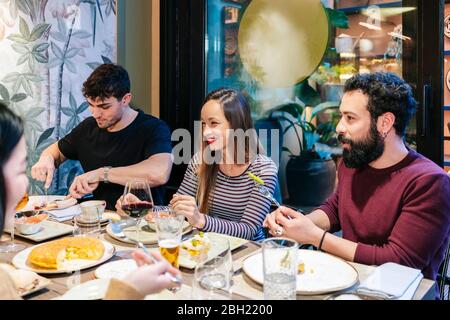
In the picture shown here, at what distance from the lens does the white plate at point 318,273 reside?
3.77ft

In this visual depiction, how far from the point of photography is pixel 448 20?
169 inches

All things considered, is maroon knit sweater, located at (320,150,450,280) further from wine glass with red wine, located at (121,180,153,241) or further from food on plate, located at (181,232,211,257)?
wine glass with red wine, located at (121,180,153,241)

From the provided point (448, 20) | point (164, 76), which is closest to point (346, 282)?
point (164, 76)

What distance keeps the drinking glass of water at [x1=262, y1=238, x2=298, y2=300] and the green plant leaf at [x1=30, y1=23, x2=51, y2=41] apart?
236cm

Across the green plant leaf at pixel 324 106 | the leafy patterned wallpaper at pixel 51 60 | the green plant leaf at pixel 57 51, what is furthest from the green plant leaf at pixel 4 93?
the green plant leaf at pixel 324 106

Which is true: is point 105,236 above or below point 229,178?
below

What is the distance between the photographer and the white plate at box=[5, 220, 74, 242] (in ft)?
5.24

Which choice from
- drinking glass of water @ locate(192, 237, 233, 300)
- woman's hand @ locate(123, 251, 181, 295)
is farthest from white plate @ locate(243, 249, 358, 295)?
A: woman's hand @ locate(123, 251, 181, 295)

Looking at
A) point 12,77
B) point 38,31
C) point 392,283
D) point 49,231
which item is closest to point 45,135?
point 12,77

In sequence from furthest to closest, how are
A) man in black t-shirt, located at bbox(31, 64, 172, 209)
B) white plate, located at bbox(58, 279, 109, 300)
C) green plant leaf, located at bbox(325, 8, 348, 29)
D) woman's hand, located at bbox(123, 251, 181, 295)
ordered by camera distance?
green plant leaf, located at bbox(325, 8, 348, 29) → man in black t-shirt, located at bbox(31, 64, 172, 209) → white plate, located at bbox(58, 279, 109, 300) → woman's hand, located at bbox(123, 251, 181, 295)

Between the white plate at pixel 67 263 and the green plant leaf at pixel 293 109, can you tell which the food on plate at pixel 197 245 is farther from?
the green plant leaf at pixel 293 109

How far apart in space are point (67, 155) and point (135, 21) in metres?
1.26

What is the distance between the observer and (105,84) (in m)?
2.42
